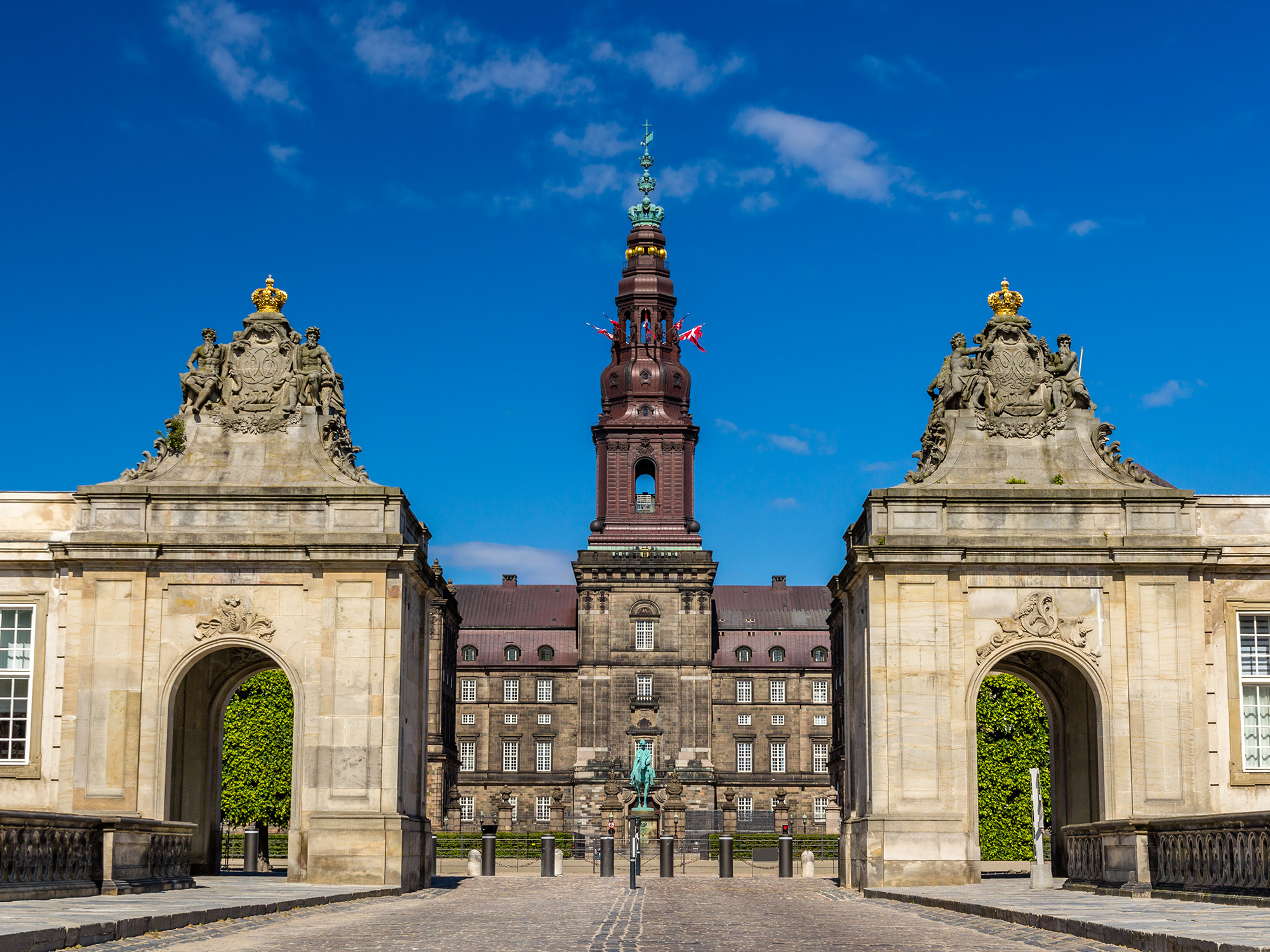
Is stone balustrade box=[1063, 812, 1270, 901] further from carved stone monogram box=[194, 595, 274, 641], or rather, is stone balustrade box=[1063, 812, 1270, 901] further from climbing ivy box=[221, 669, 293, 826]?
climbing ivy box=[221, 669, 293, 826]

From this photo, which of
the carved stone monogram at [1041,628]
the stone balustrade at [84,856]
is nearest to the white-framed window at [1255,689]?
the carved stone monogram at [1041,628]

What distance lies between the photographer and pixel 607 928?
22203mm

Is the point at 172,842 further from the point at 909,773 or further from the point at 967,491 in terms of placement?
the point at 967,491

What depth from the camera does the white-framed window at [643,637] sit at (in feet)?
385

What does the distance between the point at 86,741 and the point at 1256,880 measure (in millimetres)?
23759

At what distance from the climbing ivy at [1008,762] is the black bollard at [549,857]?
19044mm

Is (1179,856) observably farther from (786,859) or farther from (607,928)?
(786,859)

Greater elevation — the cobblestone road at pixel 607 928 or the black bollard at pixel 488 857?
the cobblestone road at pixel 607 928

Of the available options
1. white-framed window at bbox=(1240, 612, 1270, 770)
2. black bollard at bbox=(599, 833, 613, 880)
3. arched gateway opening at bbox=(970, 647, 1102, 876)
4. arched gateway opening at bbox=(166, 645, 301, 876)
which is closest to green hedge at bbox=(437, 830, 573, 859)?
black bollard at bbox=(599, 833, 613, 880)

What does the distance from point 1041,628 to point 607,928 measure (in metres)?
16.8

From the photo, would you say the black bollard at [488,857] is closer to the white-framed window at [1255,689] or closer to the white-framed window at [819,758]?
the white-framed window at [1255,689]

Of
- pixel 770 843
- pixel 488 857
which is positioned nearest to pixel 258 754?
pixel 488 857

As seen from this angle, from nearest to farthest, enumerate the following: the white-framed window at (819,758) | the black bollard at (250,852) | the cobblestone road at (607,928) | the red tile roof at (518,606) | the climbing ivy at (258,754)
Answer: the cobblestone road at (607,928) < the black bollard at (250,852) < the climbing ivy at (258,754) < the white-framed window at (819,758) < the red tile roof at (518,606)

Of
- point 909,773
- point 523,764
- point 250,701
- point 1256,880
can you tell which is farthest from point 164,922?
point 523,764
